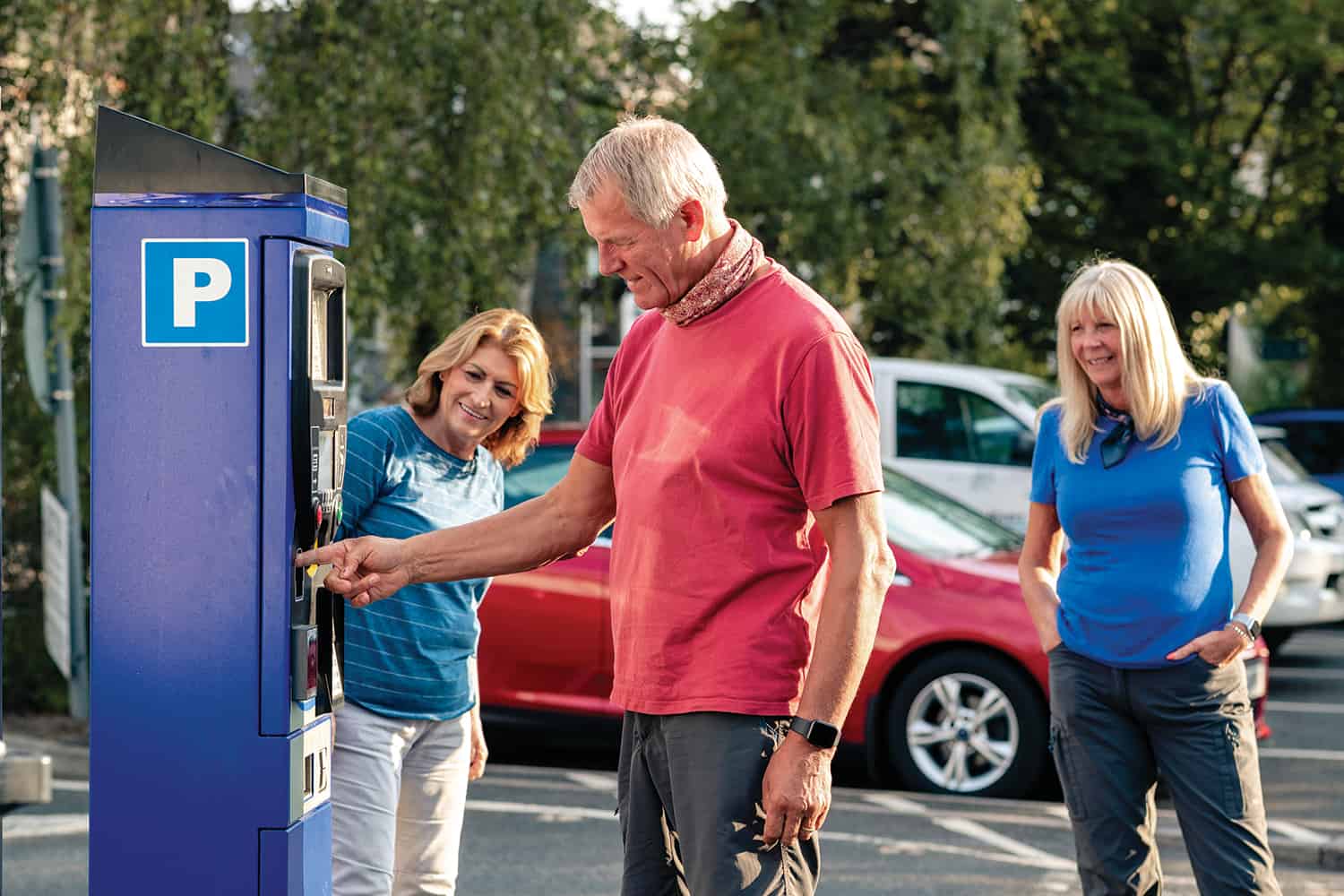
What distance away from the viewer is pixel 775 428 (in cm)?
293

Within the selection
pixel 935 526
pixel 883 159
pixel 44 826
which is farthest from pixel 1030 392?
pixel 44 826

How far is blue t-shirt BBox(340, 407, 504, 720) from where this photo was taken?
13.0 feet

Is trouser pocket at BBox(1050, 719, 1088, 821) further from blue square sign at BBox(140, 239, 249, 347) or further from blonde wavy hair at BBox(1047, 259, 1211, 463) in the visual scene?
blue square sign at BBox(140, 239, 249, 347)

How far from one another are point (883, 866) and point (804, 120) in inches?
363

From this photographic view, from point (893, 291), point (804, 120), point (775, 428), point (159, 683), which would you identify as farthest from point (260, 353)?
point (893, 291)

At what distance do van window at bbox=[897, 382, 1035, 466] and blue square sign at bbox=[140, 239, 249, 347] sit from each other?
8.25m

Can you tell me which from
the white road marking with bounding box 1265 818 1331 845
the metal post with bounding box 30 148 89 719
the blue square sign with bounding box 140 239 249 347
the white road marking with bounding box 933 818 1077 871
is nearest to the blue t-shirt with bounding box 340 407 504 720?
the blue square sign with bounding box 140 239 249 347

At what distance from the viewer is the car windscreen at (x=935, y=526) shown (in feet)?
25.8

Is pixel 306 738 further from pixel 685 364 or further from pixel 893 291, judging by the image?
pixel 893 291

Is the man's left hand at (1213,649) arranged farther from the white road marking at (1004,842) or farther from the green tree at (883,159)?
the green tree at (883,159)

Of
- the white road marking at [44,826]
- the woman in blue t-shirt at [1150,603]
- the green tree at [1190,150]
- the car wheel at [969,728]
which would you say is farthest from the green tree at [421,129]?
the green tree at [1190,150]

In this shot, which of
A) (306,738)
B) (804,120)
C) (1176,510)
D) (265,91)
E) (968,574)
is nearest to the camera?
(306,738)

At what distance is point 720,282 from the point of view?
3.01 meters

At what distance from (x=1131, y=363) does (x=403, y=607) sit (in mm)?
1664
